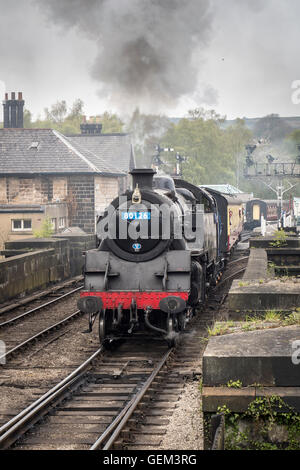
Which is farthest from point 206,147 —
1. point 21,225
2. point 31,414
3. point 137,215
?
point 31,414

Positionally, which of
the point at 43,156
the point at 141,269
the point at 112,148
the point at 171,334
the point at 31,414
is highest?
the point at 112,148

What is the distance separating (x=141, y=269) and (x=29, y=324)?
3.81 m

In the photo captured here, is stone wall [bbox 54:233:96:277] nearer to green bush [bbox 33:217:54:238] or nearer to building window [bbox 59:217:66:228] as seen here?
green bush [bbox 33:217:54:238]

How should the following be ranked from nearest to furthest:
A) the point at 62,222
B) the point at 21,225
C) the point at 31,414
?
1. the point at 31,414
2. the point at 21,225
3. the point at 62,222

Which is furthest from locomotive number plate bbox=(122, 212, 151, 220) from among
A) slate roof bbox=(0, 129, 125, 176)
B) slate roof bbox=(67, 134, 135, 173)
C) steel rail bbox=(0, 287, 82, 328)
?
slate roof bbox=(67, 134, 135, 173)

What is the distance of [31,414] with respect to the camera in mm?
7148

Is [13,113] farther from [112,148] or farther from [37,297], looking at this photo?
[37,297]

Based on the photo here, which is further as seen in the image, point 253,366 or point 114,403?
point 114,403

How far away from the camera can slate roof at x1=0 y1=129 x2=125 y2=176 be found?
35469mm

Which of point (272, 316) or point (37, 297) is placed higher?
point (272, 316)

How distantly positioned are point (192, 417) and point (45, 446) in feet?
5.50

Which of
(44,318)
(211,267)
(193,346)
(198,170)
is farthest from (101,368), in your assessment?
(198,170)

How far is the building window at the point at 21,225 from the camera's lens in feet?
99.0

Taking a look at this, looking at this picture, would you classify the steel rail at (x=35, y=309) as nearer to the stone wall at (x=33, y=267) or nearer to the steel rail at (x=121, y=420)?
the stone wall at (x=33, y=267)
